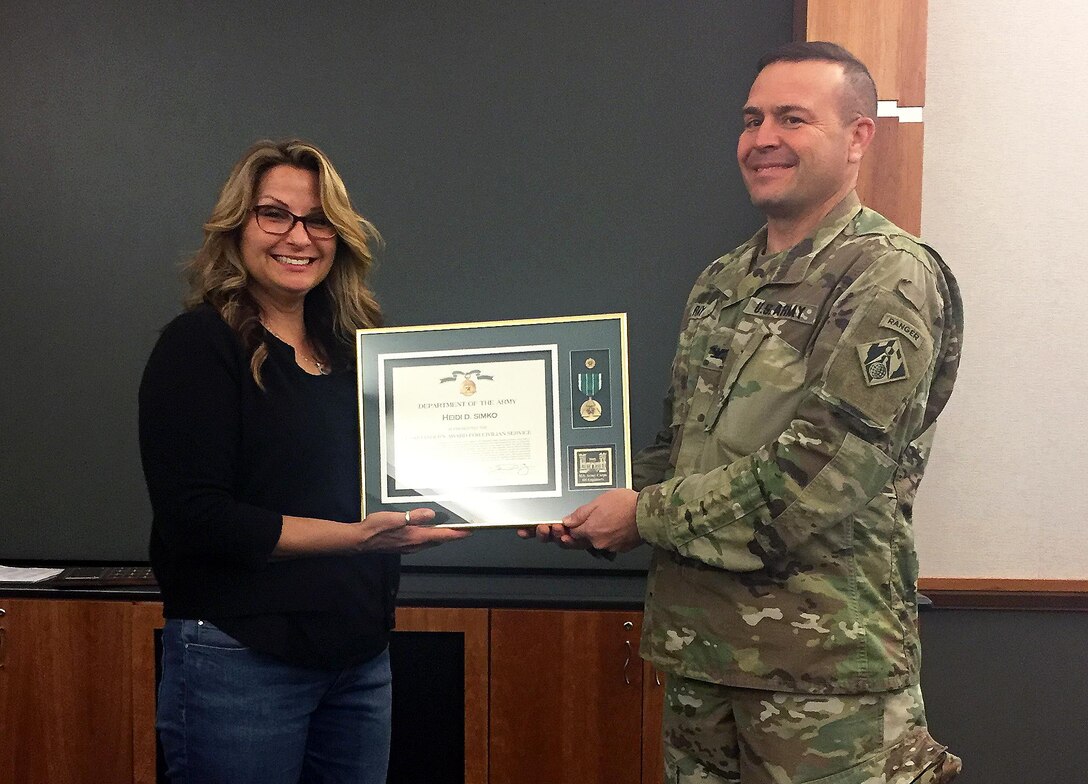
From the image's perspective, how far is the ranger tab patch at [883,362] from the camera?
4.64 feet

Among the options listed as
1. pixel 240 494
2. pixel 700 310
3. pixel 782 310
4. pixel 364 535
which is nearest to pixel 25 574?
pixel 240 494

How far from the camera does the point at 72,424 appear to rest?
2.86m

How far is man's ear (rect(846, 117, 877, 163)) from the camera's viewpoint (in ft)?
5.30

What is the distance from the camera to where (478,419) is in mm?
1777

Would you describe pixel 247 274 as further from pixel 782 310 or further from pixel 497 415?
pixel 782 310

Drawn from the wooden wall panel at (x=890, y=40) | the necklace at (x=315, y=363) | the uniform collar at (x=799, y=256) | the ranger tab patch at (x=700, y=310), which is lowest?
the necklace at (x=315, y=363)

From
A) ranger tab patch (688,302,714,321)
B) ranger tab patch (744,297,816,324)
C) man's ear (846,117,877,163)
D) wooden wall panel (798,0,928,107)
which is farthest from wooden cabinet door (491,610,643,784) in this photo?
wooden wall panel (798,0,928,107)

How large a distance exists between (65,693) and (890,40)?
9.36 ft

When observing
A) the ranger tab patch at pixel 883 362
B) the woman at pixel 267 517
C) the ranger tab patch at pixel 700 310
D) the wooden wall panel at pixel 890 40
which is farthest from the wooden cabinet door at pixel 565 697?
the wooden wall panel at pixel 890 40

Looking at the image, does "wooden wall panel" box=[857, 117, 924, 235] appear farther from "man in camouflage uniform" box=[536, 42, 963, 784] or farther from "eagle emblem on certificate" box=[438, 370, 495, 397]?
"eagle emblem on certificate" box=[438, 370, 495, 397]

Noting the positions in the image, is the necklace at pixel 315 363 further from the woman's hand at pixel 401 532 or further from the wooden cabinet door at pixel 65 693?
the wooden cabinet door at pixel 65 693

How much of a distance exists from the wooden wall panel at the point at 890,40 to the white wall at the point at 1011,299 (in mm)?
186

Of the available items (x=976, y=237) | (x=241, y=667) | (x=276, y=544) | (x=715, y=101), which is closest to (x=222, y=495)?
(x=276, y=544)

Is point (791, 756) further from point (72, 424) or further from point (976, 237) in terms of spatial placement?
point (72, 424)
